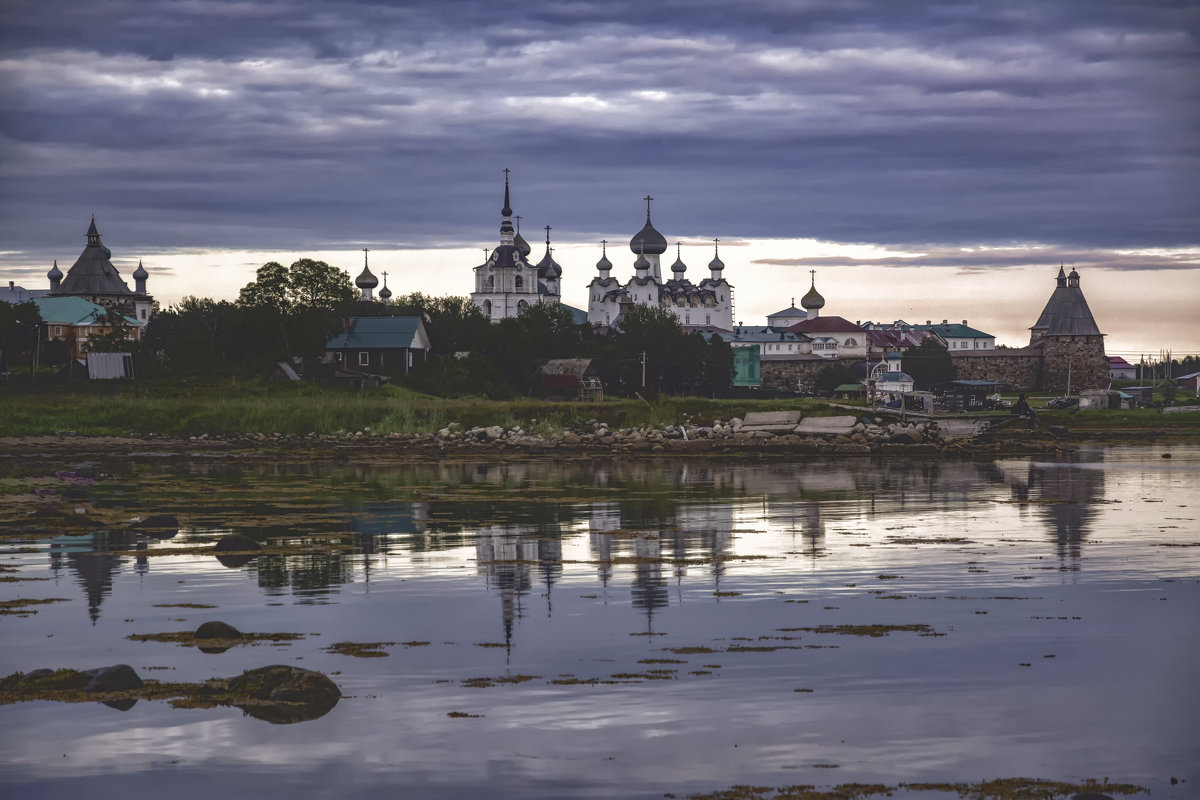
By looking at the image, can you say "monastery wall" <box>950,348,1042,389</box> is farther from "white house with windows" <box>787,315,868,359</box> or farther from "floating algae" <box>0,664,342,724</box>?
"floating algae" <box>0,664,342,724</box>

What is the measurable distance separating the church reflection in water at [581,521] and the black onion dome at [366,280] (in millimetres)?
114737

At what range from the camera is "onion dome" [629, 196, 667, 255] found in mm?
166875

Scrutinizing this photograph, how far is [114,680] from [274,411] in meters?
45.1

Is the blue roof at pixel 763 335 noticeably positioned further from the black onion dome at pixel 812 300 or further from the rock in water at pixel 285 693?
the rock in water at pixel 285 693

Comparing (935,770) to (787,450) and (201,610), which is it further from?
(787,450)

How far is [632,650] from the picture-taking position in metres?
12.6

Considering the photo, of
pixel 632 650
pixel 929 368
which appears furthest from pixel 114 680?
pixel 929 368

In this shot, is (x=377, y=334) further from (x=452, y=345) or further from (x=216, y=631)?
(x=216, y=631)

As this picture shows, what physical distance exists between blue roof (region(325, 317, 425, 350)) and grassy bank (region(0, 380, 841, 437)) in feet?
49.1

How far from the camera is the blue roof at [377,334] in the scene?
7781cm

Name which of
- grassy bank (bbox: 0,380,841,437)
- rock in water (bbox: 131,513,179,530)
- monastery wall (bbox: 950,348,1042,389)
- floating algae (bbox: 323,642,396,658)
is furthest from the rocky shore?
monastery wall (bbox: 950,348,1042,389)

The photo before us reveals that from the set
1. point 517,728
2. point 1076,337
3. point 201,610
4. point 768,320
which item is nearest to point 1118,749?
point 517,728

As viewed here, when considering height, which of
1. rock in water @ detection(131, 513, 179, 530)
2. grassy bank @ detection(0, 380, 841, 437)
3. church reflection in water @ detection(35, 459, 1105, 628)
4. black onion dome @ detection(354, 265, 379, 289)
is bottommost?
church reflection in water @ detection(35, 459, 1105, 628)

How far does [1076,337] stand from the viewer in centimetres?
11569
